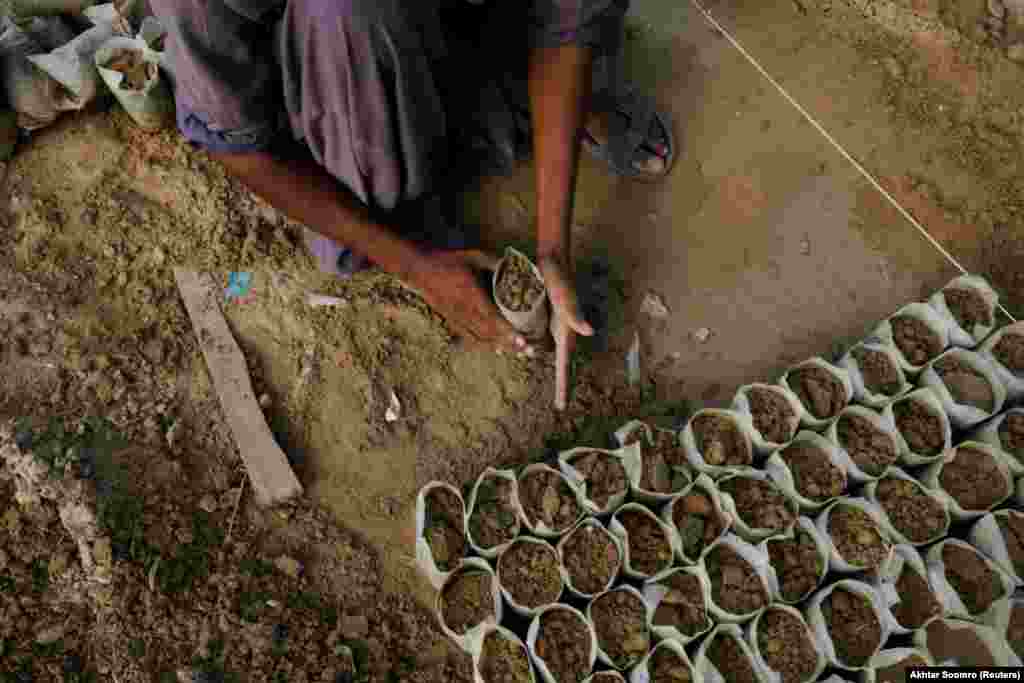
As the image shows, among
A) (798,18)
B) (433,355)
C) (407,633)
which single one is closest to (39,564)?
(407,633)

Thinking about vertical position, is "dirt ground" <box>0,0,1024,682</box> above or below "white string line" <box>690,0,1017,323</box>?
below

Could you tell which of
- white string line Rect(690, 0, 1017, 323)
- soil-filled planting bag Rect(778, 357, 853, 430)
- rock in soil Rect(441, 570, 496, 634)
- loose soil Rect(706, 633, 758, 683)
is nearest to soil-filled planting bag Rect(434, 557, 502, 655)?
rock in soil Rect(441, 570, 496, 634)

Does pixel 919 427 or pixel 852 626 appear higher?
pixel 919 427

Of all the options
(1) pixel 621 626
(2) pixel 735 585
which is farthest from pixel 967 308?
(1) pixel 621 626

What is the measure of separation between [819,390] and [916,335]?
0.31m

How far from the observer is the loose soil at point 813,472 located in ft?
5.57

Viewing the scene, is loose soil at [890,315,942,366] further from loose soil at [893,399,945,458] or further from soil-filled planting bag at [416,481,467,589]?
soil-filled planting bag at [416,481,467,589]

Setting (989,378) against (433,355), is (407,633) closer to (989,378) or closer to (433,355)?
(433,355)

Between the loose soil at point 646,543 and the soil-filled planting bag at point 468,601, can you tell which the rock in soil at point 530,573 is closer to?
the soil-filled planting bag at point 468,601

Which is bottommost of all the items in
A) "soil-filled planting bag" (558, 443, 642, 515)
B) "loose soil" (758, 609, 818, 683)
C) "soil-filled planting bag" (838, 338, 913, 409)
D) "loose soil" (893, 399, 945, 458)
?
"loose soil" (758, 609, 818, 683)

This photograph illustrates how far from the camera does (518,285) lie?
5.86 ft

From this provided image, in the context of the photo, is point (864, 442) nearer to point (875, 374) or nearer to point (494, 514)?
point (875, 374)

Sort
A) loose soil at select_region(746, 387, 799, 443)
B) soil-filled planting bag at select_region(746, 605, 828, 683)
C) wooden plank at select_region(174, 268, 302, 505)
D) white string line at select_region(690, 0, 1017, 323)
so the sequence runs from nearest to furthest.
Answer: soil-filled planting bag at select_region(746, 605, 828, 683) < loose soil at select_region(746, 387, 799, 443) < wooden plank at select_region(174, 268, 302, 505) < white string line at select_region(690, 0, 1017, 323)

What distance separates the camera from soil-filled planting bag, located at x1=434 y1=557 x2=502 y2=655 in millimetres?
1604
